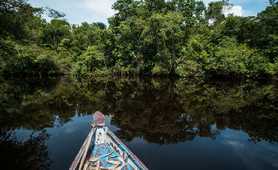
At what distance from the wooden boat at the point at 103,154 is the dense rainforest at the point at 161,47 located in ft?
63.0

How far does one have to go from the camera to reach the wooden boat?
690 cm

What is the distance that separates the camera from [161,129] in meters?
13.3

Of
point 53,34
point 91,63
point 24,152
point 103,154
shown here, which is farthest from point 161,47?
point 103,154

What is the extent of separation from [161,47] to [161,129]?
84.8 ft

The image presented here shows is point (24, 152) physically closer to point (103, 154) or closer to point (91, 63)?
point (103, 154)

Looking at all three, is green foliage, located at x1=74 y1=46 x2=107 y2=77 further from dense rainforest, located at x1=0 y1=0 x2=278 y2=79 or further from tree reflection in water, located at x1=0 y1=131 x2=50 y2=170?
tree reflection in water, located at x1=0 y1=131 x2=50 y2=170

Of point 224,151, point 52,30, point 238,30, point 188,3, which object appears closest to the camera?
point 224,151

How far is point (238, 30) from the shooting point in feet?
111

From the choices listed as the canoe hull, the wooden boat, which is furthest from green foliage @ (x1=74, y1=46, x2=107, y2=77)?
the canoe hull

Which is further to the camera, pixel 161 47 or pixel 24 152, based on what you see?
pixel 161 47

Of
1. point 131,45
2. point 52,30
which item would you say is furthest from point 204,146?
point 52,30

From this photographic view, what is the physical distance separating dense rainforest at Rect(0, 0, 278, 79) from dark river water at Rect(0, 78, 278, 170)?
9613 mm

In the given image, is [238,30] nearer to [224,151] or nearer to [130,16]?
[130,16]

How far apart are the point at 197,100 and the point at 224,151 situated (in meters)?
9.35
